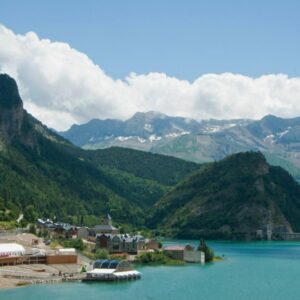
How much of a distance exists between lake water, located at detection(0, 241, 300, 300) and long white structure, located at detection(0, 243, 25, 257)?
61.6ft

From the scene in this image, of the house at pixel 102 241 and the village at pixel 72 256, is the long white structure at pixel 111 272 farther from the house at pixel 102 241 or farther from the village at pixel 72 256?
the house at pixel 102 241

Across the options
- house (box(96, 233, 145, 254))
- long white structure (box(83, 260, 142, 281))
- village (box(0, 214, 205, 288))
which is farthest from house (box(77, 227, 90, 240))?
long white structure (box(83, 260, 142, 281))

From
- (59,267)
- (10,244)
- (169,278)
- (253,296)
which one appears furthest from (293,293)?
(10,244)

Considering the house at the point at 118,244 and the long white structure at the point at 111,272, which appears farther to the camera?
the house at the point at 118,244

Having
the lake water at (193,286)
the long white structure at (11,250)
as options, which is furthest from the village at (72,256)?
the lake water at (193,286)

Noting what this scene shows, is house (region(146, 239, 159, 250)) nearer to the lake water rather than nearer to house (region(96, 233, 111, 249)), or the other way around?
house (region(96, 233, 111, 249))

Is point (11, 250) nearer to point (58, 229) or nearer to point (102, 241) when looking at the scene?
point (102, 241)

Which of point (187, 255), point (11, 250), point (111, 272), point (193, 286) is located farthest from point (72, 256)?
point (187, 255)

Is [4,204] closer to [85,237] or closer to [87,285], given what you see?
[85,237]

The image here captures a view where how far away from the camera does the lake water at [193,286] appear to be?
99938mm

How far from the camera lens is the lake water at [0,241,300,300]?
99.9 m

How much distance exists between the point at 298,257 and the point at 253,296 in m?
77.2

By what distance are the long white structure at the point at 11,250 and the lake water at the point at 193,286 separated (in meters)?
18.8

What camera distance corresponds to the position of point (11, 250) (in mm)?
124688
